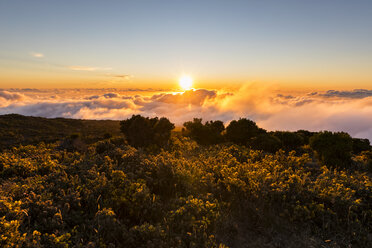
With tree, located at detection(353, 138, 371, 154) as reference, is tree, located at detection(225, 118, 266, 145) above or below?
above

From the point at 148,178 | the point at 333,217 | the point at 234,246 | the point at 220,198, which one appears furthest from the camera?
the point at 148,178

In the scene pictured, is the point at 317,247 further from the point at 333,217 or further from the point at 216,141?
the point at 216,141

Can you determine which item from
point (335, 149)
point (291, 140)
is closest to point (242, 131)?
point (291, 140)

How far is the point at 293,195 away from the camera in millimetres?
6344

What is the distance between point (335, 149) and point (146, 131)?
13642 millimetres

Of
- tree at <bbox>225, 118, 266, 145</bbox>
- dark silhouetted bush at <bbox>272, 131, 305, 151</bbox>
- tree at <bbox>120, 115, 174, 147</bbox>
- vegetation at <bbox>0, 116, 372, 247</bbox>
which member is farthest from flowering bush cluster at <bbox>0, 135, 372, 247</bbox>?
tree at <bbox>225, 118, 266, 145</bbox>

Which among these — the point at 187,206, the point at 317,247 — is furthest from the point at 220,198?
the point at 317,247

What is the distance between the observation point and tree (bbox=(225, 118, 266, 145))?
1939cm

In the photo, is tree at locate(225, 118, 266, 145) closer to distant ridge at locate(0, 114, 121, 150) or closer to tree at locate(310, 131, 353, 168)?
tree at locate(310, 131, 353, 168)

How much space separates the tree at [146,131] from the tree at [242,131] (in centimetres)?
568

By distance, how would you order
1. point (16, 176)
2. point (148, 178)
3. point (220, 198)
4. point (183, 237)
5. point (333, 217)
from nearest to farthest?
1. point (183, 237)
2. point (333, 217)
3. point (220, 198)
4. point (148, 178)
5. point (16, 176)

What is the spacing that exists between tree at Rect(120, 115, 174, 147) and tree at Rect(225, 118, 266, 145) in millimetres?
5684

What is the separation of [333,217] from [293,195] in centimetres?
→ 108

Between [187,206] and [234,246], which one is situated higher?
[187,206]
